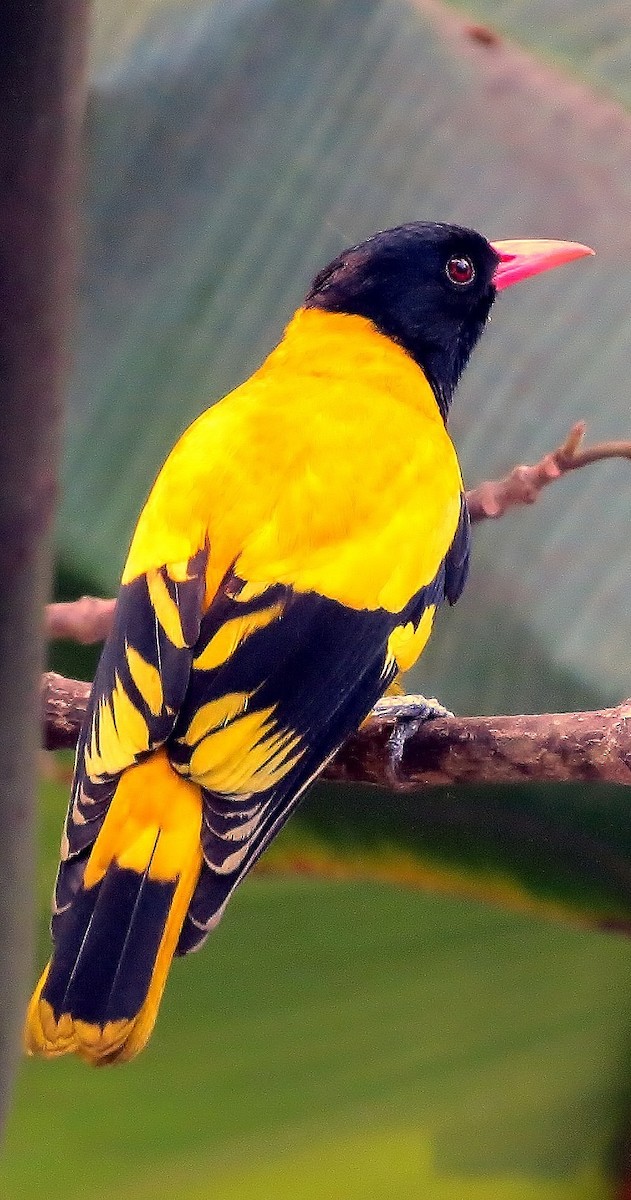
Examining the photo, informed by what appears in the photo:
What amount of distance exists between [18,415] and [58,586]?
1.98ft

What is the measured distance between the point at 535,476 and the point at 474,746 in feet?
0.87

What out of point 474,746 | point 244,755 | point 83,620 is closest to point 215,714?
point 244,755

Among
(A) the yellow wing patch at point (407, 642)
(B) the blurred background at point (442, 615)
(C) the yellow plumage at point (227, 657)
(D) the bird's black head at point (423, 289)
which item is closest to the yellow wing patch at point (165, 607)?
(C) the yellow plumage at point (227, 657)

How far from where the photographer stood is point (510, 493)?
87 cm

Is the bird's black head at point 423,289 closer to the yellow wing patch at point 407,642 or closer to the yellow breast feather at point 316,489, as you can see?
the yellow breast feather at point 316,489

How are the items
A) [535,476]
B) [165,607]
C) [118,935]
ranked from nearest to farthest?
[118,935], [165,607], [535,476]

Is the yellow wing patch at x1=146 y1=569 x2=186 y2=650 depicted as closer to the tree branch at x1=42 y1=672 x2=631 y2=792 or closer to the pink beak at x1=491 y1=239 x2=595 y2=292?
the tree branch at x1=42 y1=672 x2=631 y2=792

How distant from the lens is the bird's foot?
26.8 inches

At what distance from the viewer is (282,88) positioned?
3.35 feet

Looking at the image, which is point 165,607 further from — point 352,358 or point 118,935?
point 352,358

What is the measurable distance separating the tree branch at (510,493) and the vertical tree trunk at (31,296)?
45cm

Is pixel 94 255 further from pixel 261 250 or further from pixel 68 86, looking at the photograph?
pixel 68 86

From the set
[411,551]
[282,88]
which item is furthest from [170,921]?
[282,88]

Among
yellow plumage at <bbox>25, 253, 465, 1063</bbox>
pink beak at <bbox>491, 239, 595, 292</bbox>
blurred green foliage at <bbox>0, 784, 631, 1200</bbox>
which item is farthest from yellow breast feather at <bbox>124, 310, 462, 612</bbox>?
blurred green foliage at <bbox>0, 784, 631, 1200</bbox>
